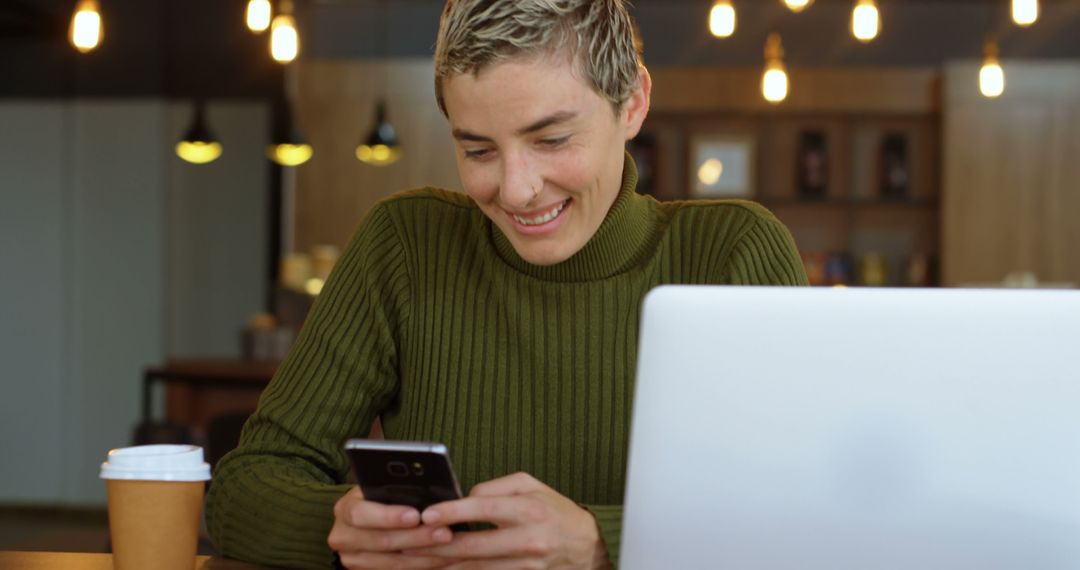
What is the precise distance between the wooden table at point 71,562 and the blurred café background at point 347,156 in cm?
649

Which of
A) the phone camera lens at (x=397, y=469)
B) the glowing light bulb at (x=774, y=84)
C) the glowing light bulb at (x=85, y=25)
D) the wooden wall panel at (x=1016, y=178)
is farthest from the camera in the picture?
the wooden wall panel at (x=1016, y=178)

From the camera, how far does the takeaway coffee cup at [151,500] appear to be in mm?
1258

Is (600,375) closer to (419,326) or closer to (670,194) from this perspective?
(419,326)

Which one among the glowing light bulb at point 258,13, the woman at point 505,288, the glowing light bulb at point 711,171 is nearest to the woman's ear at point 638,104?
the woman at point 505,288

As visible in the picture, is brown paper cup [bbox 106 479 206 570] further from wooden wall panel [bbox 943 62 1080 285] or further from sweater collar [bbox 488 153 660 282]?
wooden wall panel [bbox 943 62 1080 285]

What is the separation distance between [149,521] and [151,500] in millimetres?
21

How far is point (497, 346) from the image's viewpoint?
160 centimetres

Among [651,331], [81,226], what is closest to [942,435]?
[651,331]

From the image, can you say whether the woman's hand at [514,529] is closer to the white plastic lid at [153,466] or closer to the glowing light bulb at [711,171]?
the white plastic lid at [153,466]

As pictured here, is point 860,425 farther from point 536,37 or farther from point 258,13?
point 258,13

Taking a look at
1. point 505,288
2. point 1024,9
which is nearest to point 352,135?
point 1024,9

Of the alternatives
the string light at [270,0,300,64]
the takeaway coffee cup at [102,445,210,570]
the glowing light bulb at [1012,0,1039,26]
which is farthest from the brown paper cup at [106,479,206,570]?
the glowing light bulb at [1012,0,1039,26]

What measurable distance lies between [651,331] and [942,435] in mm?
225

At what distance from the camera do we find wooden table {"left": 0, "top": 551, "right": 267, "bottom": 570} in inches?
53.6
